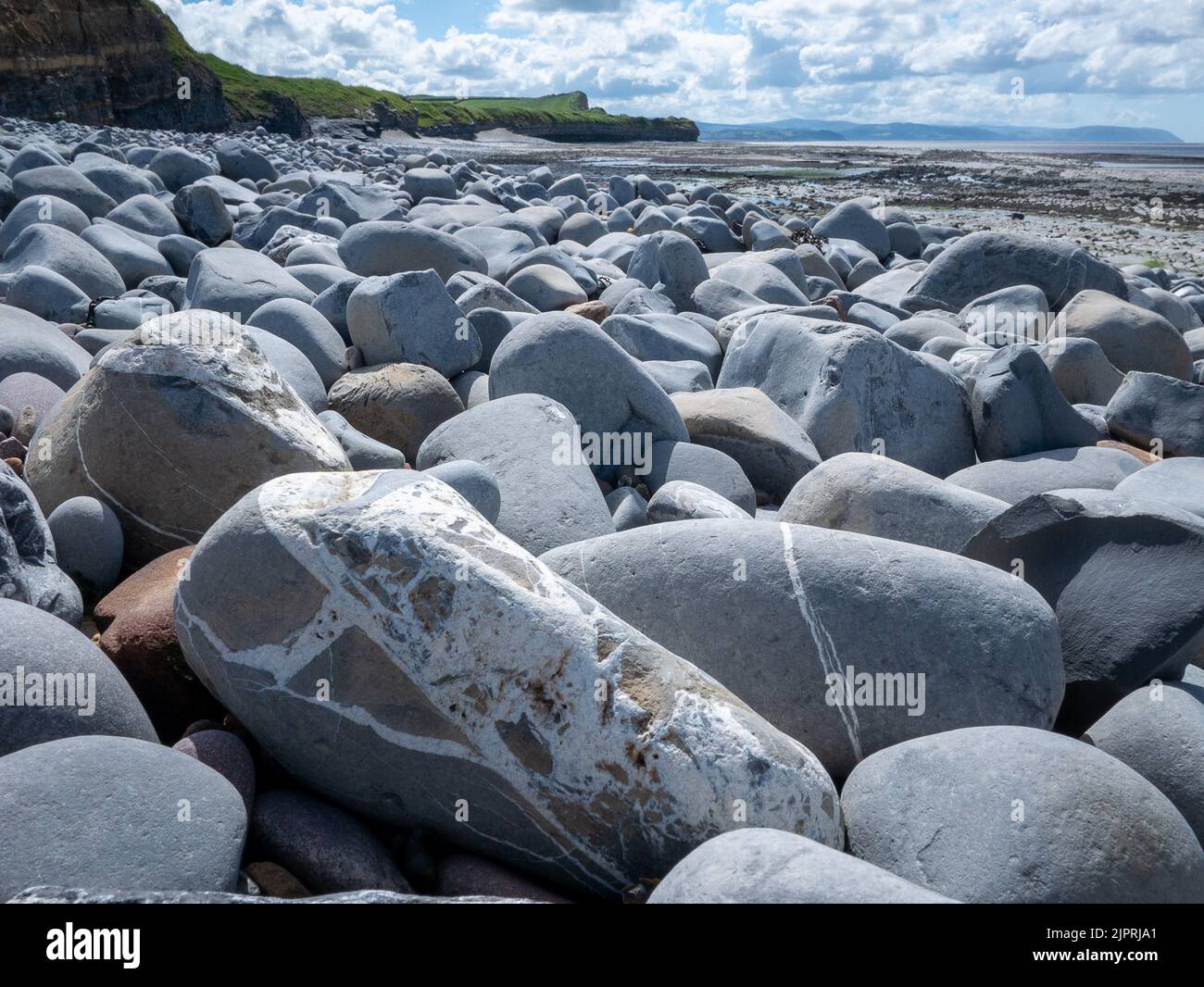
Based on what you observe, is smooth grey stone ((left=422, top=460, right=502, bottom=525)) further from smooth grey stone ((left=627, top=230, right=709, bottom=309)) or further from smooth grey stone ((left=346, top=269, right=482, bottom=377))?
smooth grey stone ((left=627, top=230, right=709, bottom=309))

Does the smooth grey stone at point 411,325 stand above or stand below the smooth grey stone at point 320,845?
above

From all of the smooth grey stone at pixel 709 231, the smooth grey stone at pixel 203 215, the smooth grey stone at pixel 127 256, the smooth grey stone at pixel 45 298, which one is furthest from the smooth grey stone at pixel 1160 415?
the smooth grey stone at pixel 203 215

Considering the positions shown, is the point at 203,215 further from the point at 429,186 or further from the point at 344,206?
the point at 429,186

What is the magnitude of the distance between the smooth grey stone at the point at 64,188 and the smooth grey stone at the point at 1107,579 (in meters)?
9.39

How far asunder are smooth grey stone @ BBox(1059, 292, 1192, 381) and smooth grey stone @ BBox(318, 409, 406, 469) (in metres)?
5.70

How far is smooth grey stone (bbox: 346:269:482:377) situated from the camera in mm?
5973

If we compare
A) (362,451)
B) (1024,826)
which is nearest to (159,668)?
(362,451)

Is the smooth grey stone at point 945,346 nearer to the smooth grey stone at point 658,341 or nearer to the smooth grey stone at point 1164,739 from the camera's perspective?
the smooth grey stone at point 658,341

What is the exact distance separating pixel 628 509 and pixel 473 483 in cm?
96

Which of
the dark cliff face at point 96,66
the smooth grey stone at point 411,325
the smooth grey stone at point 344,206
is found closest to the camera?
the smooth grey stone at point 411,325

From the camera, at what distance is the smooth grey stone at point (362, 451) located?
452 centimetres

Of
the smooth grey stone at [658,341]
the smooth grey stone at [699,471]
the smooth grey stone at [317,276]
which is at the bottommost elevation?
the smooth grey stone at [699,471]

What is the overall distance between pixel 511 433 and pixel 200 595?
6.69ft
